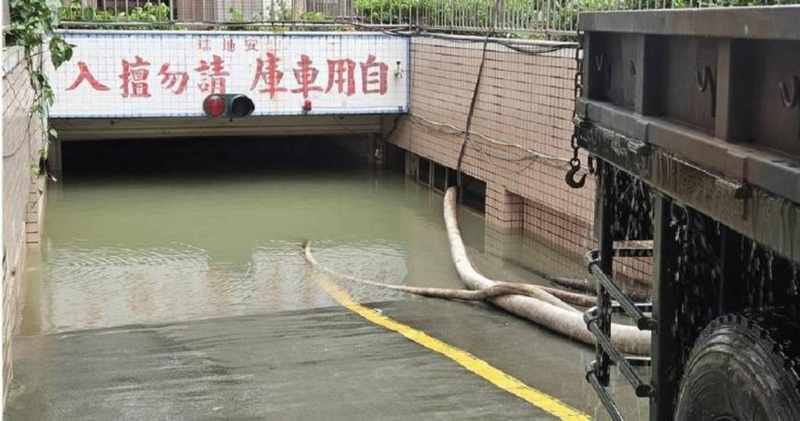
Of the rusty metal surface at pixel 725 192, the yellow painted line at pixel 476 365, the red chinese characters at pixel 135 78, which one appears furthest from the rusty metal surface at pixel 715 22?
the red chinese characters at pixel 135 78

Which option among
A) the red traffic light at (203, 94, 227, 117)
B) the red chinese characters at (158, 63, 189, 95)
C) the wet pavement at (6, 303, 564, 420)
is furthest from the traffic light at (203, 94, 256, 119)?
the wet pavement at (6, 303, 564, 420)

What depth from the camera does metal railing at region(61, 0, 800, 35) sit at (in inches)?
402

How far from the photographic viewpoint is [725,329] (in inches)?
111

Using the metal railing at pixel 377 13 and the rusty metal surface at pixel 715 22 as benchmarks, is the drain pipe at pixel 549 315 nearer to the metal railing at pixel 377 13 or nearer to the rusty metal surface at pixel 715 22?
the metal railing at pixel 377 13

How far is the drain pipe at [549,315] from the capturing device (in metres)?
5.99

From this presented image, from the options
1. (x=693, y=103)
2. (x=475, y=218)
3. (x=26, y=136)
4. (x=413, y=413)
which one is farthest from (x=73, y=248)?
(x=693, y=103)

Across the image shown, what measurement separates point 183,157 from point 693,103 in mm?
14158

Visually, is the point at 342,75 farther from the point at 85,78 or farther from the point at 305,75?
the point at 85,78

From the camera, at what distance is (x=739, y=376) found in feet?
8.65

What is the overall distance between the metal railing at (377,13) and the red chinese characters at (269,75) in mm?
591

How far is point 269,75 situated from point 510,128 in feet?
13.8

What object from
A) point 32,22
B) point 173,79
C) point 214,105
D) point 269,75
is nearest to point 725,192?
point 32,22

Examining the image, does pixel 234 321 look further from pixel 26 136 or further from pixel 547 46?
pixel 547 46

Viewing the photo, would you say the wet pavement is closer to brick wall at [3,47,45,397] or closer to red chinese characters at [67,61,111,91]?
brick wall at [3,47,45,397]
